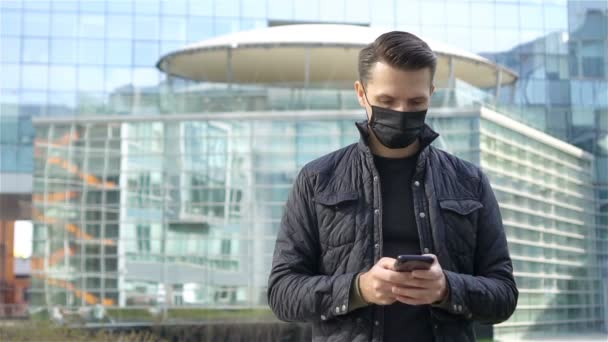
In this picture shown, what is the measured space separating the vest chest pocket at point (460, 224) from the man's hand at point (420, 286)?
0.28 metres

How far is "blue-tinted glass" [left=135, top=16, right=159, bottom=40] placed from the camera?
53.2 meters

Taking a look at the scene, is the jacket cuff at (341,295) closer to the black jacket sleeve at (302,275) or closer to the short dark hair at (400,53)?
the black jacket sleeve at (302,275)

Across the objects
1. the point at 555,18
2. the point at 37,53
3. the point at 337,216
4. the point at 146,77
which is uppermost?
the point at 555,18

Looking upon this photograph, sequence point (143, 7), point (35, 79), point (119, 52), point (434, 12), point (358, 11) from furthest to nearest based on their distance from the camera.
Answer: point (434, 12) → point (358, 11) → point (143, 7) → point (119, 52) → point (35, 79)

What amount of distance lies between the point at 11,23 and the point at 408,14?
20327mm

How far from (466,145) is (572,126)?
1615 cm

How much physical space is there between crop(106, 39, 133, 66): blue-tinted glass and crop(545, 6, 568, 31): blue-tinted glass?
21.5 metres

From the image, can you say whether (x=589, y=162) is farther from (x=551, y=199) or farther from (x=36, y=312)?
(x=36, y=312)

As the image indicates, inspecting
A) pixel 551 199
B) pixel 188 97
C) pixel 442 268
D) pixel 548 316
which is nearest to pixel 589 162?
pixel 551 199

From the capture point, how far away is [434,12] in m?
55.7

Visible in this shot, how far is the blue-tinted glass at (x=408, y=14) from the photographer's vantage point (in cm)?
5541

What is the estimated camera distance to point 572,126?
135 ft

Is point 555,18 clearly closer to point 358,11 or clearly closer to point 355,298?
point 358,11

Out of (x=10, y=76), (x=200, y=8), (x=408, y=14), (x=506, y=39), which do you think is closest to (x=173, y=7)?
(x=200, y=8)
